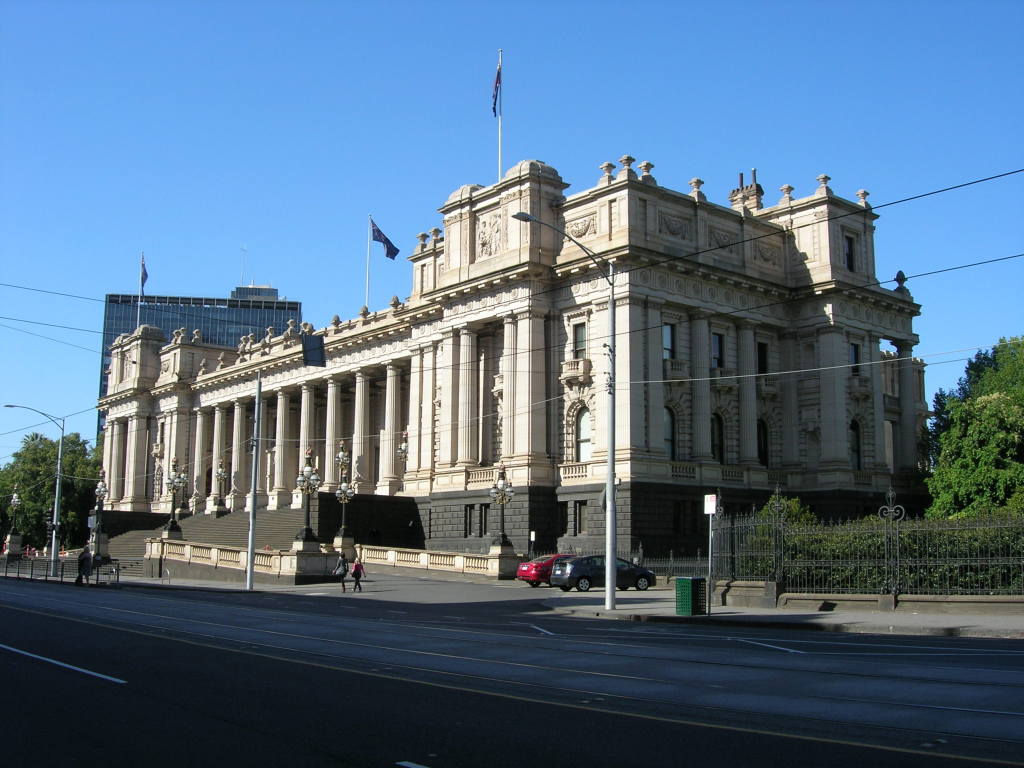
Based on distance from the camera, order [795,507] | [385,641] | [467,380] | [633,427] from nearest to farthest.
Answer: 1. [385,641]
2. [795,507]
3. [633,427]
4. [467,380]

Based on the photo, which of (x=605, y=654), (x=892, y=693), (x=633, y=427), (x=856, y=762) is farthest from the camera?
(x=633, y=427)

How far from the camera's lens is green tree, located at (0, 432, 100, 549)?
322 feet

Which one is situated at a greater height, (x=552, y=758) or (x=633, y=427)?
(x=633, y=427)

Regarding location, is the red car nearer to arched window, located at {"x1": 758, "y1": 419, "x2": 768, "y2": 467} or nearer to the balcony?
the balcony

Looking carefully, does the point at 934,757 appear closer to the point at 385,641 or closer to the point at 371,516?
the point at 385,641

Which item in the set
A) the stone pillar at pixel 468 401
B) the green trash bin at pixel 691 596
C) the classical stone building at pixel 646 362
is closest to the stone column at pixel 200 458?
the classical stone building at pixel 646 362

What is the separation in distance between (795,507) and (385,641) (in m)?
25.0

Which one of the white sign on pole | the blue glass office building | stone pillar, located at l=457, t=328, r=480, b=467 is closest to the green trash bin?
the white sign on pole

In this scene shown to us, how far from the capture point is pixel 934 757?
8.30 metres

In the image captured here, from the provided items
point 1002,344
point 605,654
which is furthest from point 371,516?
point 605,654

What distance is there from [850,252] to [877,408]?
344 inches

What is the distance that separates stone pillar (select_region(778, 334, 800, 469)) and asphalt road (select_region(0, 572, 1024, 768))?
33723 mm

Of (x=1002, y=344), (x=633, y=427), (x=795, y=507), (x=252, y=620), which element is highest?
(x=1002, y=344)

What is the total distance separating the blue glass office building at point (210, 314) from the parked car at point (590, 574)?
5737 inches
